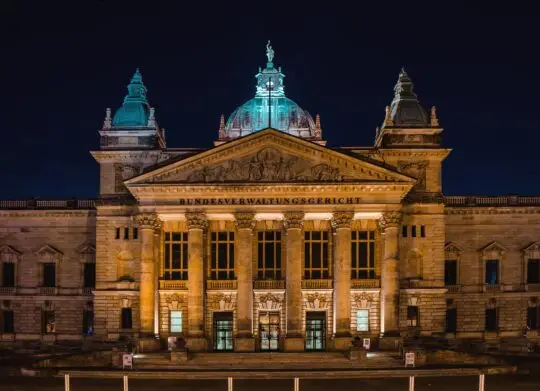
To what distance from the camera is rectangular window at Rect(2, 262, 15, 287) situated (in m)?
69.5

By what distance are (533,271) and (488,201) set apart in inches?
289

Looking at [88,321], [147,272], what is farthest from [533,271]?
[88,321]

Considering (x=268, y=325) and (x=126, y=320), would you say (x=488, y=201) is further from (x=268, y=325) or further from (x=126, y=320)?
(x=126, y=320)

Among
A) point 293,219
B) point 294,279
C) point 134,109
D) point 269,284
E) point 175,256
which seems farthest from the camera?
point 134,109

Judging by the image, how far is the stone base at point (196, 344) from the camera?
57.6 m

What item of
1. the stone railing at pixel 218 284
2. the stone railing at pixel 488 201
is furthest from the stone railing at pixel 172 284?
the stone railing at pixel 488 201

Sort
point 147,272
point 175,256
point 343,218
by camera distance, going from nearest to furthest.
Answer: point 343,218 → point 147,272 → point 175,256

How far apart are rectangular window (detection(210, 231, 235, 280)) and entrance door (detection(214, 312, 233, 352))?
2961 millimetres

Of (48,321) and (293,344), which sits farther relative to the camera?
(48,321)

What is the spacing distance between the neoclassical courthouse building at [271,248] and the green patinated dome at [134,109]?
13 cm

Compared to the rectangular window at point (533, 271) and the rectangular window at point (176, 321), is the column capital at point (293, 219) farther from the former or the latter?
the rectangular window at point (533, 271)

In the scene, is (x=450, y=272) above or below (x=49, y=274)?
above

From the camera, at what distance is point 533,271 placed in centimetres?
6831

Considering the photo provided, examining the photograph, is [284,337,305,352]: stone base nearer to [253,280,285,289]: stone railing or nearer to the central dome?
[253,280,285,289]: stone railing
